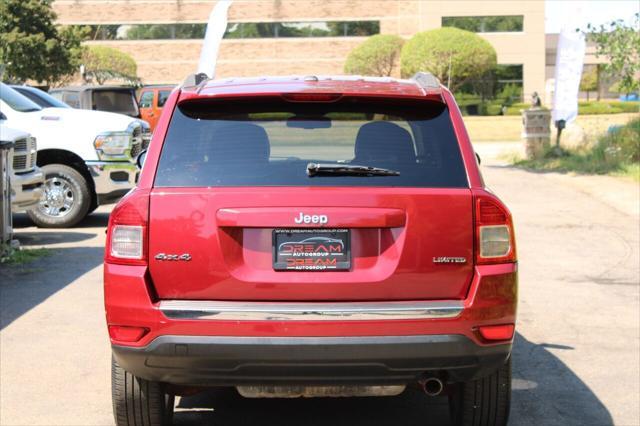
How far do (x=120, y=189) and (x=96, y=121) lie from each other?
3.35 ft

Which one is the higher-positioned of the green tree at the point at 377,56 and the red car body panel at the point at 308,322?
the green tree at the point at 377,56

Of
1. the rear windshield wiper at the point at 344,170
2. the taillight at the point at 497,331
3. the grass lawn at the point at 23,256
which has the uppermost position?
the rear windshield wiper at the point at 344,170

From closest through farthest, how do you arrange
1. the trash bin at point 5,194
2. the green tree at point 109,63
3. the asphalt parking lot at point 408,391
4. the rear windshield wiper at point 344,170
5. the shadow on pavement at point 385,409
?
the rear windshield wiper at point 344,170, the shadow on pavement at point 385,409, the asphalt parking lot at point 408,391, the trash bin at point 5,194, the green tree at point 109,63

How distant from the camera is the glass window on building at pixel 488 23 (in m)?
74.8

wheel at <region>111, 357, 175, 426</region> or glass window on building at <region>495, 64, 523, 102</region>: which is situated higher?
glass window on building at <region>495, 64, 523, 102</region>

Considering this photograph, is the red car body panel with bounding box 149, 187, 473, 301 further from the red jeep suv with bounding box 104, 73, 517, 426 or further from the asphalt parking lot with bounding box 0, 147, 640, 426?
the asphalt parking lot with bounding box 0, 147, 640, 426

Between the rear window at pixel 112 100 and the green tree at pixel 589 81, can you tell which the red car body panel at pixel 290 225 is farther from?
the green tree at pixel 589 81

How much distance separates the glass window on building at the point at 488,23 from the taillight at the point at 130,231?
72.2 meters

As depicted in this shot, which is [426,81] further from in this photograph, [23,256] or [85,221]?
[85,221]

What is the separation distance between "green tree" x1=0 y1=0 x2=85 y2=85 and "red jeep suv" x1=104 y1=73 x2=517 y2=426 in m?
35.4

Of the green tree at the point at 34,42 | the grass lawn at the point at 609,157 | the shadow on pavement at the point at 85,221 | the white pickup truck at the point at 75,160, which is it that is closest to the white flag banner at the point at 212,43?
the grass lawn at the point at 609,157

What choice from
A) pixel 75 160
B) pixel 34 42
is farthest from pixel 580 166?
pixel 34 42

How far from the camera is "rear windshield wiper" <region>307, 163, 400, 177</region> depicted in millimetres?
4551

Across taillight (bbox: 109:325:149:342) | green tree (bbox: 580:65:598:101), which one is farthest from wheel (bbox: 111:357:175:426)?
green tree (bbox: 580:65:598:101)
